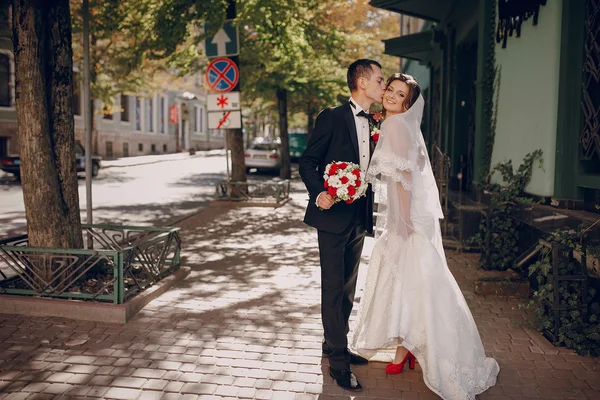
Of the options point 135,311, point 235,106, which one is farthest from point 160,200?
point 135,311

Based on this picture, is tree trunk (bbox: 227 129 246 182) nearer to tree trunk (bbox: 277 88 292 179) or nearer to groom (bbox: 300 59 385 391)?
tree trunk (bbox: 277 88 292 179)

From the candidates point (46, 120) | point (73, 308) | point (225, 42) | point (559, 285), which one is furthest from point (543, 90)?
point (225, 42)

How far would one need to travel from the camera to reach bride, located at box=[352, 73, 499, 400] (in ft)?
11.7

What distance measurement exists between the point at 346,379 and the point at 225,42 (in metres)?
9.17

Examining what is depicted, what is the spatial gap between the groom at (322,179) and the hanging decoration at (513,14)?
140 inches

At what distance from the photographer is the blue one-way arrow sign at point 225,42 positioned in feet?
38.0

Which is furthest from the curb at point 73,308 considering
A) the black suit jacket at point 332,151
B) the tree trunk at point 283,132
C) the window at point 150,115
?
the window at point 150,115

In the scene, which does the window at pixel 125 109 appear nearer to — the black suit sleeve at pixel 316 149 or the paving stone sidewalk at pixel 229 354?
the paving stone sidewalk at pixel 229 354

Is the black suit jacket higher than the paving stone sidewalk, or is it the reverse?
the black suit jacket

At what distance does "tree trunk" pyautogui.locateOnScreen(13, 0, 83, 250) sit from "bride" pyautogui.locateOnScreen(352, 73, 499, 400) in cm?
336

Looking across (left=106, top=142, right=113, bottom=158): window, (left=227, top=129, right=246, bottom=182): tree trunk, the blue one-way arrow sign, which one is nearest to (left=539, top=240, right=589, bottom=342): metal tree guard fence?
the blue one-way arrow sign

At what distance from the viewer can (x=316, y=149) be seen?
3.84m

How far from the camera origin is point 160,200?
15.1 metres

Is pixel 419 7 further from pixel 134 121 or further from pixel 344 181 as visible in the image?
pixel 134 121
